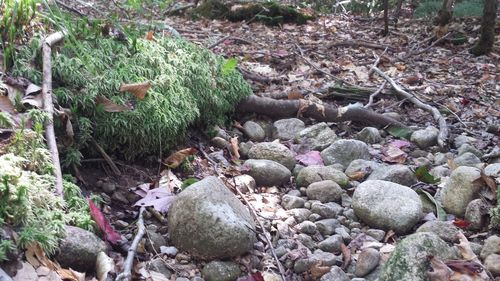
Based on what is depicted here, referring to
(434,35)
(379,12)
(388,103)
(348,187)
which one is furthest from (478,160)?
(379,12)

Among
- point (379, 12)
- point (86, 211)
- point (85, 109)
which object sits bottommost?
point (379, 12)

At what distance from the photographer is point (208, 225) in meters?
2.20

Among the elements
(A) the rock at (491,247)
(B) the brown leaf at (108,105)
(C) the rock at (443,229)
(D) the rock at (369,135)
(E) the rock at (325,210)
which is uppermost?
(B) the brown leaf at (108,105)

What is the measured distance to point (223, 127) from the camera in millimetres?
3750

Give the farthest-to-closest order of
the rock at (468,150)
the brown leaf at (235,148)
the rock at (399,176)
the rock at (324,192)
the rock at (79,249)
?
1. the rock at (468,150)
2. the brown leaf at (235,148)
3. the rock at (399,176)
4. the rock at (324,192)
5. the rock at (79,249)

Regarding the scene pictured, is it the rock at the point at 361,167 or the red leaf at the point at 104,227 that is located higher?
the red leaf at the point at 104,227

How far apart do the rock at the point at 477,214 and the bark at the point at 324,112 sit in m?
1.57

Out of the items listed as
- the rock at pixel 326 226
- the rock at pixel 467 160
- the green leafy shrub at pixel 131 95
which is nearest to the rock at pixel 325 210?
the rock at pixel 326 226

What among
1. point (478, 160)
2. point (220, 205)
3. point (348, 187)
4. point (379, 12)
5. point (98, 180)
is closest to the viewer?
point (220, 205)

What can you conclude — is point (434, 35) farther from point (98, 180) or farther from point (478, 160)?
point (98, 180)

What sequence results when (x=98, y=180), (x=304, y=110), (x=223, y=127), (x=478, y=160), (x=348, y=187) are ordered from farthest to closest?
(x=304, y=110), (x=223, y=127), (x=478, y=160), (x=348, y=187), (x=98, y=180)

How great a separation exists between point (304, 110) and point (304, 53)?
196 centimetres

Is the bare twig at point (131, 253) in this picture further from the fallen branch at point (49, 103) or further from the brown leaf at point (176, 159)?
the brown leaf at point (176, 159)

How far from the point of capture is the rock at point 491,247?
2232 millimetres
